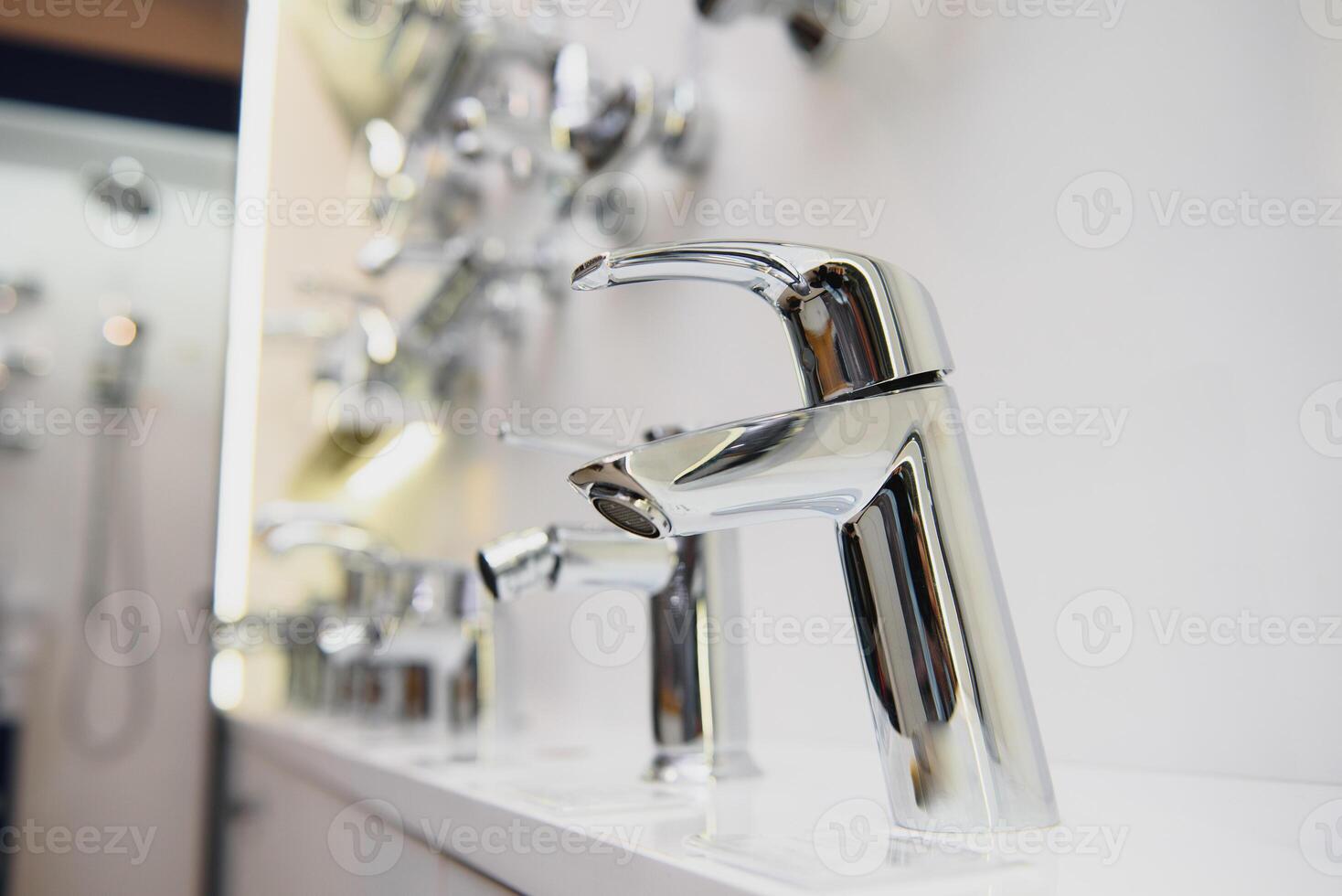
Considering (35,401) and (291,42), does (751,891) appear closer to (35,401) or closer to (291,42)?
(35,401)

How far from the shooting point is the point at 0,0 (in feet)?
4.45

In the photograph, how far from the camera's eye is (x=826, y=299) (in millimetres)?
312

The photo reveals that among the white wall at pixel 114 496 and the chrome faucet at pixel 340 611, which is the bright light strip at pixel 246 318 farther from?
the chrome faucet at pixel 340 611

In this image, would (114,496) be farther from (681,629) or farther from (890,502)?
(890,502)

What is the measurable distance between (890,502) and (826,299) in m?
0.07

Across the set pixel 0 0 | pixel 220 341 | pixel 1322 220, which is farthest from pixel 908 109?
pixel 0 0

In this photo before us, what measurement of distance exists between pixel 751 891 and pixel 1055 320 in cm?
31

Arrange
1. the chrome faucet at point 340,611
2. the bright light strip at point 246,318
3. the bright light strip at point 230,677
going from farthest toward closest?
1. the bright light strip at point 230,677
2. the bright light strip at point 246,318
3. the chrome faucet at point 340,611

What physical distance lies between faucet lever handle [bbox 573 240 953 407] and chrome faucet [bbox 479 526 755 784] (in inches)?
7.8

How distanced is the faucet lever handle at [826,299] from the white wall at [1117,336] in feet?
0.47

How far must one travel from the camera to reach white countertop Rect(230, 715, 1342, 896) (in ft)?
0.82

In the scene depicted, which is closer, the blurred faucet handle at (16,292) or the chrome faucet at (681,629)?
the chrome faucet at (681,629)

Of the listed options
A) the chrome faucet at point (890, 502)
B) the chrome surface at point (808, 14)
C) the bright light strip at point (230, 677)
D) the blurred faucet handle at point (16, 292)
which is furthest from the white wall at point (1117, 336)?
the bright light strip at point (230, 677)

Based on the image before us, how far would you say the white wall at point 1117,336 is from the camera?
0.36 metres
